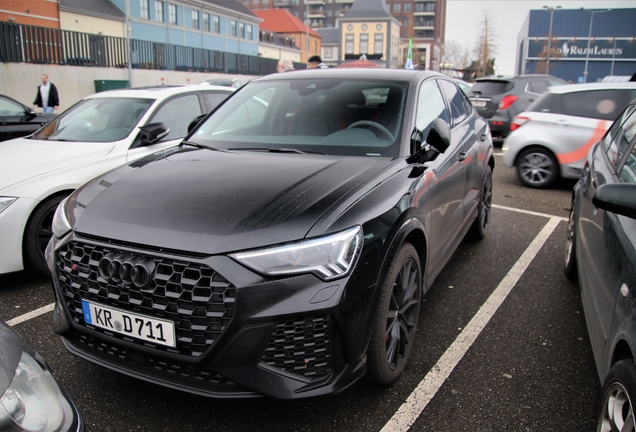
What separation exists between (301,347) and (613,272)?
53.7 inches

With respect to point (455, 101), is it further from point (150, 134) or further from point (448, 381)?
point (150, 134)

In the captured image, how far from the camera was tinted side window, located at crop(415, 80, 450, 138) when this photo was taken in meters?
3.43

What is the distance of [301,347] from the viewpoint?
214 cm

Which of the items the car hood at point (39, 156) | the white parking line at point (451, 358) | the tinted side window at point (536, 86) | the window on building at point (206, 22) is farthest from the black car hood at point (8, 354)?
the window on building at point (206, 22)

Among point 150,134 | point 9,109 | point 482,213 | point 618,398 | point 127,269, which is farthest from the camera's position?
point 9,109

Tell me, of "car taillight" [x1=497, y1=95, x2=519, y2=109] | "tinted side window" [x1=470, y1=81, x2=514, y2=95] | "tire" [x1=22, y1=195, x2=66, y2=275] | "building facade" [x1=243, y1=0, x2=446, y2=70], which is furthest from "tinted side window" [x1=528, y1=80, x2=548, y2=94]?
"building facade" [x1=243, y1=0, x2=446, y2=70]

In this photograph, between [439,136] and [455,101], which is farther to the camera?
[455,101]

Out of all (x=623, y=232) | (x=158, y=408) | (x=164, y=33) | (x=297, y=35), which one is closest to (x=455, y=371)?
(x=623, y=232)

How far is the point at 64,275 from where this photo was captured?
2.42m

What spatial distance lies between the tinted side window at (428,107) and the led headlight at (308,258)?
4.69ft

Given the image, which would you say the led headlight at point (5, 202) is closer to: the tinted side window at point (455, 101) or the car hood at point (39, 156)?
the car hood at point (39, 156)

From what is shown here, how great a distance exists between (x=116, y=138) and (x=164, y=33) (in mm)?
41563

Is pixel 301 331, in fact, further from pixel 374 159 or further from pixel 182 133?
pixel 182 133

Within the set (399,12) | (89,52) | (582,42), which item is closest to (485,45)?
(582,42)
